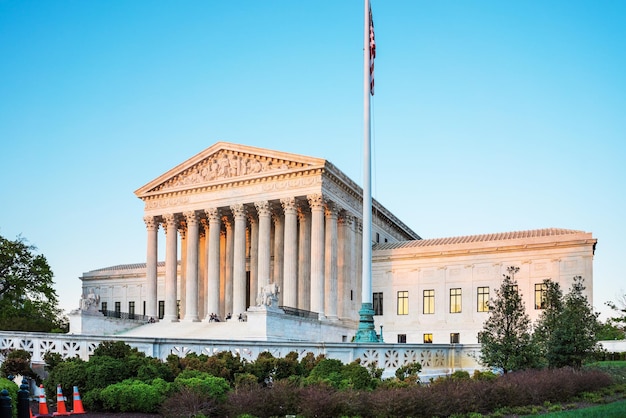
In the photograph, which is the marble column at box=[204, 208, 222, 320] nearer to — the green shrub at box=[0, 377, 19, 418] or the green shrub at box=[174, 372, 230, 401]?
the green shrub at box=[174, 372, 230, 401]

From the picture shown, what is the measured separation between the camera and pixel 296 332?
51531mm

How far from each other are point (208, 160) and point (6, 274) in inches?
797

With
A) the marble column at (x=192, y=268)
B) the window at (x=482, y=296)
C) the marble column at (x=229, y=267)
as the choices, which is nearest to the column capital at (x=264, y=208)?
the marble column at (x=229, y=267)

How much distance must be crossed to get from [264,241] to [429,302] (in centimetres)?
1628

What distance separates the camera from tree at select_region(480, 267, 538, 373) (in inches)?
1077

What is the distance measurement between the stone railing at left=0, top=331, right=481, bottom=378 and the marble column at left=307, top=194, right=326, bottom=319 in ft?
74.2

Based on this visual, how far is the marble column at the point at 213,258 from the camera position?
2420 inches

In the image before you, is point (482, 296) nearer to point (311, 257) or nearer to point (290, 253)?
point (311, 257)

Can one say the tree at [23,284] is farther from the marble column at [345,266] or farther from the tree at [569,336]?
the tree at [569,336]

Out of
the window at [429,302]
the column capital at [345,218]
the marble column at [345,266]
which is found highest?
the column capital at [345,218]

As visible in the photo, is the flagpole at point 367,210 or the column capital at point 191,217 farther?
the column capital at point 191,217

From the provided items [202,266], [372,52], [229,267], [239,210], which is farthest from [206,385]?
[202,266]

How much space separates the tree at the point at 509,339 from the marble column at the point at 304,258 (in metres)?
33.3

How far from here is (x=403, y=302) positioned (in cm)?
6356
